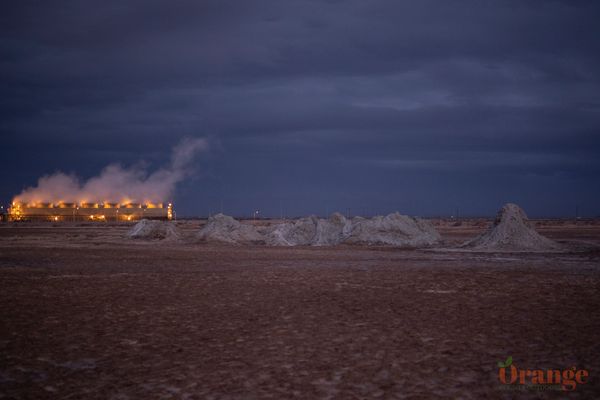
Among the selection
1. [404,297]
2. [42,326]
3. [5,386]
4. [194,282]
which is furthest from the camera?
[194,282]

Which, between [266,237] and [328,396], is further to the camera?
[266,237]

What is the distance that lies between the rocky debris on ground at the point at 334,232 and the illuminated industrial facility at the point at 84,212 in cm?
9195

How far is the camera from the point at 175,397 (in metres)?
5.97

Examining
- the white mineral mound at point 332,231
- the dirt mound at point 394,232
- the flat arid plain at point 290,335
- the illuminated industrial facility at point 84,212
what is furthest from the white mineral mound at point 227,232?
the illuminated industrial facility at point 84,212

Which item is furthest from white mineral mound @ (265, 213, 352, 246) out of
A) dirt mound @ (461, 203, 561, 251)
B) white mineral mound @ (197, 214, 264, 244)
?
dirt mound @ (461, 203, 561, 251)

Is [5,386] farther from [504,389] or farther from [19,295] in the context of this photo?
[19,295]

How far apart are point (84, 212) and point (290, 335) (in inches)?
5544

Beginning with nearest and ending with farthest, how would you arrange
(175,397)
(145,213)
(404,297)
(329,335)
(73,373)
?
1. (175,397)
2. (73,373)
3. (329,335)
4. (404,297)
5. (145,213)

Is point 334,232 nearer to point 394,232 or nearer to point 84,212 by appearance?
point 394,232

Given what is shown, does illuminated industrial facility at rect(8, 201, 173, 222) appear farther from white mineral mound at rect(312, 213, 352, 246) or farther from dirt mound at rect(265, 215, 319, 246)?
white mineral mound at rect(312, 213, 352, 246)

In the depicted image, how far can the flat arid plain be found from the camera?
6.42 metres

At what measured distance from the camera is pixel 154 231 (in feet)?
163

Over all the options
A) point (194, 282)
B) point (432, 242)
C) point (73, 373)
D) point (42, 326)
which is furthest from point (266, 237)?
point (73, 373)

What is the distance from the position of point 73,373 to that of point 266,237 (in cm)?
3751
